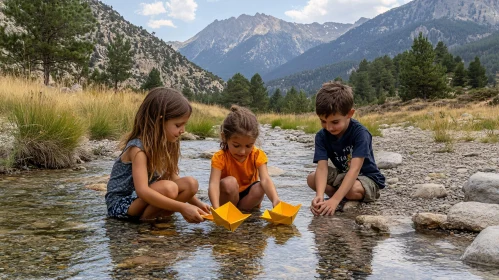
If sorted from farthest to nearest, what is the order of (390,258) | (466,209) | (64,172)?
(64,172) < (466,209) < (390,258)

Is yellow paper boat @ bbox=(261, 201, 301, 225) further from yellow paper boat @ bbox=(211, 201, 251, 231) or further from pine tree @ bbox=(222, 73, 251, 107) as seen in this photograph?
pine tree @ bbox=(222, 73, 251, 107)

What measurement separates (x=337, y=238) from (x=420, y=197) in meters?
1.57

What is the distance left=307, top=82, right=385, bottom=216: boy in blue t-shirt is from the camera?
354 cm

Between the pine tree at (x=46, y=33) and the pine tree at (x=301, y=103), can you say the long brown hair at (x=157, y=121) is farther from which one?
the pine tree at (x=301, y=103)

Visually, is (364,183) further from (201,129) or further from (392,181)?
(201,129)

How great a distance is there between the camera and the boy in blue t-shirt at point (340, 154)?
354 centimetres

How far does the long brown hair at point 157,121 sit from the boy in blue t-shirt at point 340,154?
118 centimetres

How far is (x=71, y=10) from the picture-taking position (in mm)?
21359

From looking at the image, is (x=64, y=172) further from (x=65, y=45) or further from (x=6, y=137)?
(x=65, y=45)

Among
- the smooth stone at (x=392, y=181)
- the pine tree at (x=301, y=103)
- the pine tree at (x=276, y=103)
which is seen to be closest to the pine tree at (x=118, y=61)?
the pine tree at (x=301, y=103)

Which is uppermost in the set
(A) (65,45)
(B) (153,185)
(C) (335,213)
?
(A) (65,45)

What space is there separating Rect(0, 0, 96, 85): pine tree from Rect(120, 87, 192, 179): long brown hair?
19245 mm

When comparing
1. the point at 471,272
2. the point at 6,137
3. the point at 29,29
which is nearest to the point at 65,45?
the point at 29,29

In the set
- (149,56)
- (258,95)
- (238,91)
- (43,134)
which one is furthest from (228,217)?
(149,56)
